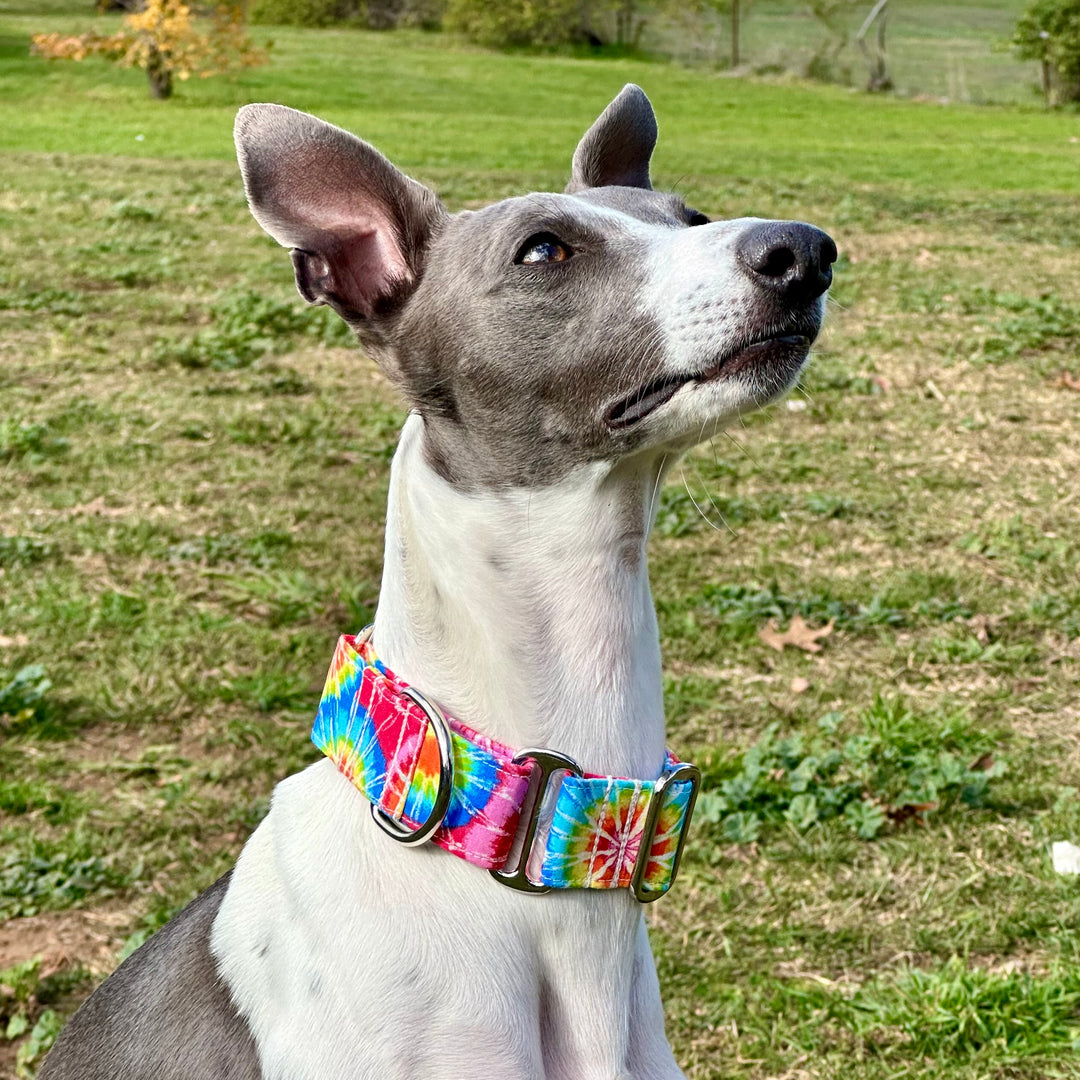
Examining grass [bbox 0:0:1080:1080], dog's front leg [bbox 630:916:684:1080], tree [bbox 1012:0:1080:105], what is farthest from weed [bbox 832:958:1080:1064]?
tree [bbox 1012:0:1080:105]

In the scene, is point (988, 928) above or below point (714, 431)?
below

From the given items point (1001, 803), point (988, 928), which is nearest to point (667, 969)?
point (988, 928)

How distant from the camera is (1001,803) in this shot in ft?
13.9

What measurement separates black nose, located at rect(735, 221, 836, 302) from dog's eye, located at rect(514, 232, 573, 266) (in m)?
0.36

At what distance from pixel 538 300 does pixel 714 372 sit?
34 centimetres

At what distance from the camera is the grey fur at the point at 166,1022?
221 cm

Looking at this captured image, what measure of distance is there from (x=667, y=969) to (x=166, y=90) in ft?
81.5

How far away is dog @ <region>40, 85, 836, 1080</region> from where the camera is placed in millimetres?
2074

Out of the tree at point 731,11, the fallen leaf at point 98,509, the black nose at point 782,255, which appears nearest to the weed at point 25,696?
the fallen leaf at point 98,509

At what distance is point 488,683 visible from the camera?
7.20 ft

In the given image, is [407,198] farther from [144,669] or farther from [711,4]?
[711,4]

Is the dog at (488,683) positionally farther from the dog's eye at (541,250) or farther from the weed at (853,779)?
the weed at (853,779)

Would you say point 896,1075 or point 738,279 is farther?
point 896,1075

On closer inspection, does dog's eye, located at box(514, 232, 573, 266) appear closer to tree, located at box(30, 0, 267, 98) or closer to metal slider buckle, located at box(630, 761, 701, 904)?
metal slider buckle, located at box(630, 761, 701, 904)
